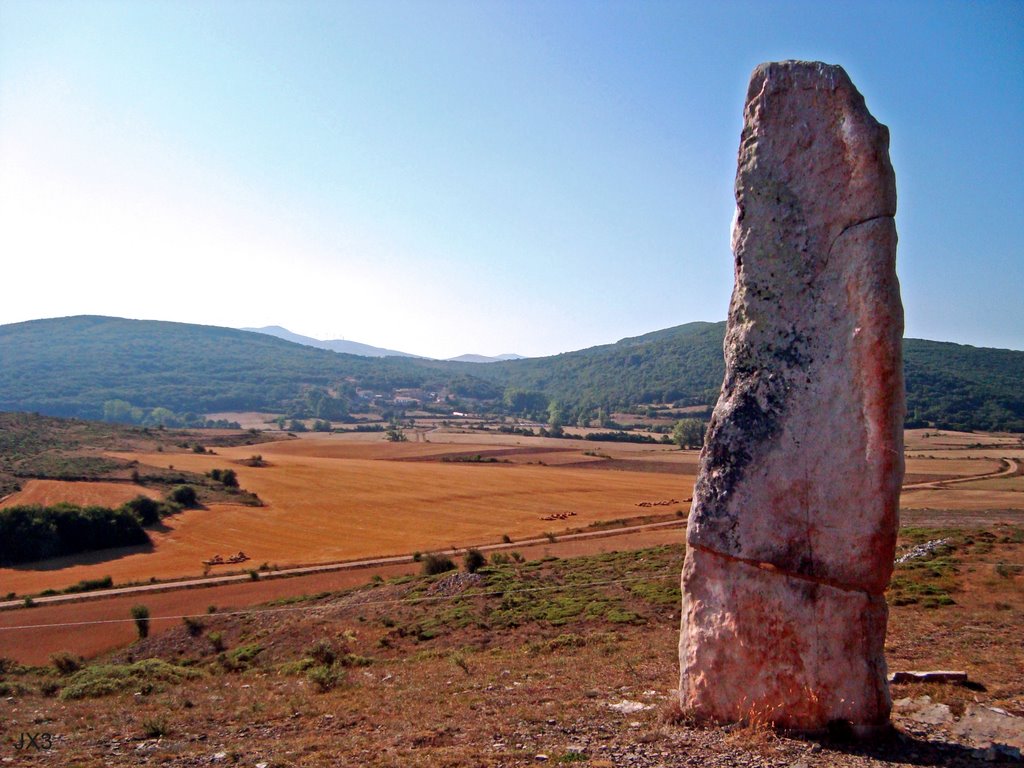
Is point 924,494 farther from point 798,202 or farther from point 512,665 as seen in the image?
point 798,202

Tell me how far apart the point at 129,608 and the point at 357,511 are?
97.3ft

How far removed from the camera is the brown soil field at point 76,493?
4784 centimetres

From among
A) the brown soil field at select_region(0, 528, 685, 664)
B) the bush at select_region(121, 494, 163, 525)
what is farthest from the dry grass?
the bush at select_region(121, 494, 163, 525)

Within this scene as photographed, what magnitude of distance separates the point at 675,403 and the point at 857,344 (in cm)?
18609

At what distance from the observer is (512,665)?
46.9 ft

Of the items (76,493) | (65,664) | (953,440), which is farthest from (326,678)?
(953,440)

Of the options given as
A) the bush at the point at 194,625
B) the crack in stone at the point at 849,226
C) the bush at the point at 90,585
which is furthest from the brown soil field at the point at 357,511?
the crack in stone at the point at 849,226

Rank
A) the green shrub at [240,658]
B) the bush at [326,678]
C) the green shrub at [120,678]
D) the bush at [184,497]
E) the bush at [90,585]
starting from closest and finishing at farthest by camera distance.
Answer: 1. the bush at [326,678]
2. the green shrub at [120,678]
3. the green shrub at [240,658]
4. the bush at [90,585]
5. the bush at [184,497]

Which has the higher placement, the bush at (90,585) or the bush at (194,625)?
the bush at (194,625)

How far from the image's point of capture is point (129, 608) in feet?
92.5

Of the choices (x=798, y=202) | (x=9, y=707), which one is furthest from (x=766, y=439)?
(x=9, y=707)

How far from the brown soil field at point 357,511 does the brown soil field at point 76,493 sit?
14.5 ft

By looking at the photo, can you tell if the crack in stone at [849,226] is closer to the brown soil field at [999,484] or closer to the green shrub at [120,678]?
the green shrub at [120,678]

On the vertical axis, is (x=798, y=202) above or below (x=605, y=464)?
above
